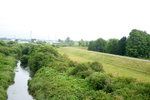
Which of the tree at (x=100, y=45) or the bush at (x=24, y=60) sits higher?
the tree at (x=100, y=45)

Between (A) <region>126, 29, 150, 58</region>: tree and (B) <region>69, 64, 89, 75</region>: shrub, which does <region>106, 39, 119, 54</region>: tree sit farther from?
(B) <region>69, 64, 89, 75</region>: shrub

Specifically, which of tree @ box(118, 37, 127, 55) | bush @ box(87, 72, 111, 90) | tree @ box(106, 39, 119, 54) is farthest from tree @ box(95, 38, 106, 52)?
bush @ box(87, 72, 111, 90)

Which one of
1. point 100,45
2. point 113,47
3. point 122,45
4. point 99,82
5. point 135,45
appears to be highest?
point 135,45

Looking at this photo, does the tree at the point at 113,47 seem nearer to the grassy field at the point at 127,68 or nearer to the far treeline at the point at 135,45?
the far treeline at the point at 135,45

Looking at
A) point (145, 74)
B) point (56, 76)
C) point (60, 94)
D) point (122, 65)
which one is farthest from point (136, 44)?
point (60, 94)

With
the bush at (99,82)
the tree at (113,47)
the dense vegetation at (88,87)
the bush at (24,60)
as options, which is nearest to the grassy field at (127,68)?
the dense vegetation at (88,87)

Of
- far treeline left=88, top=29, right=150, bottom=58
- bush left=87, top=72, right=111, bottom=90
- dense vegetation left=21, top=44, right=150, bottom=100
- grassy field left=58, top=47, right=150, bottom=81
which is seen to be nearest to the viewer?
dense vegetation left=21, top=44, right=150, bottom=100

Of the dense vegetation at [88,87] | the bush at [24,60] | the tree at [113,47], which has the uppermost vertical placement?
the tree at [113,47]

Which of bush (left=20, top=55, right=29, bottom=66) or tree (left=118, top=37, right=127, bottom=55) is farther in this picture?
tree (left=118, top=37, right=127, bottom=55)

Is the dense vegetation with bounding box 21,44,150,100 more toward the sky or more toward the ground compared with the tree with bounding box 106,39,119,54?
more toward the ground

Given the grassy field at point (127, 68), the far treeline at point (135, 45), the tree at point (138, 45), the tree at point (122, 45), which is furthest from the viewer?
the tree at point (122, 45)

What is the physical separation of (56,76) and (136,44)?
33.1 meters

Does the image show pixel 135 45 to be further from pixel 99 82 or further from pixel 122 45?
pixel 99 82

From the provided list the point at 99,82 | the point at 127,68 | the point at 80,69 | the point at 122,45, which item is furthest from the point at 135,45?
the point at 99,82
